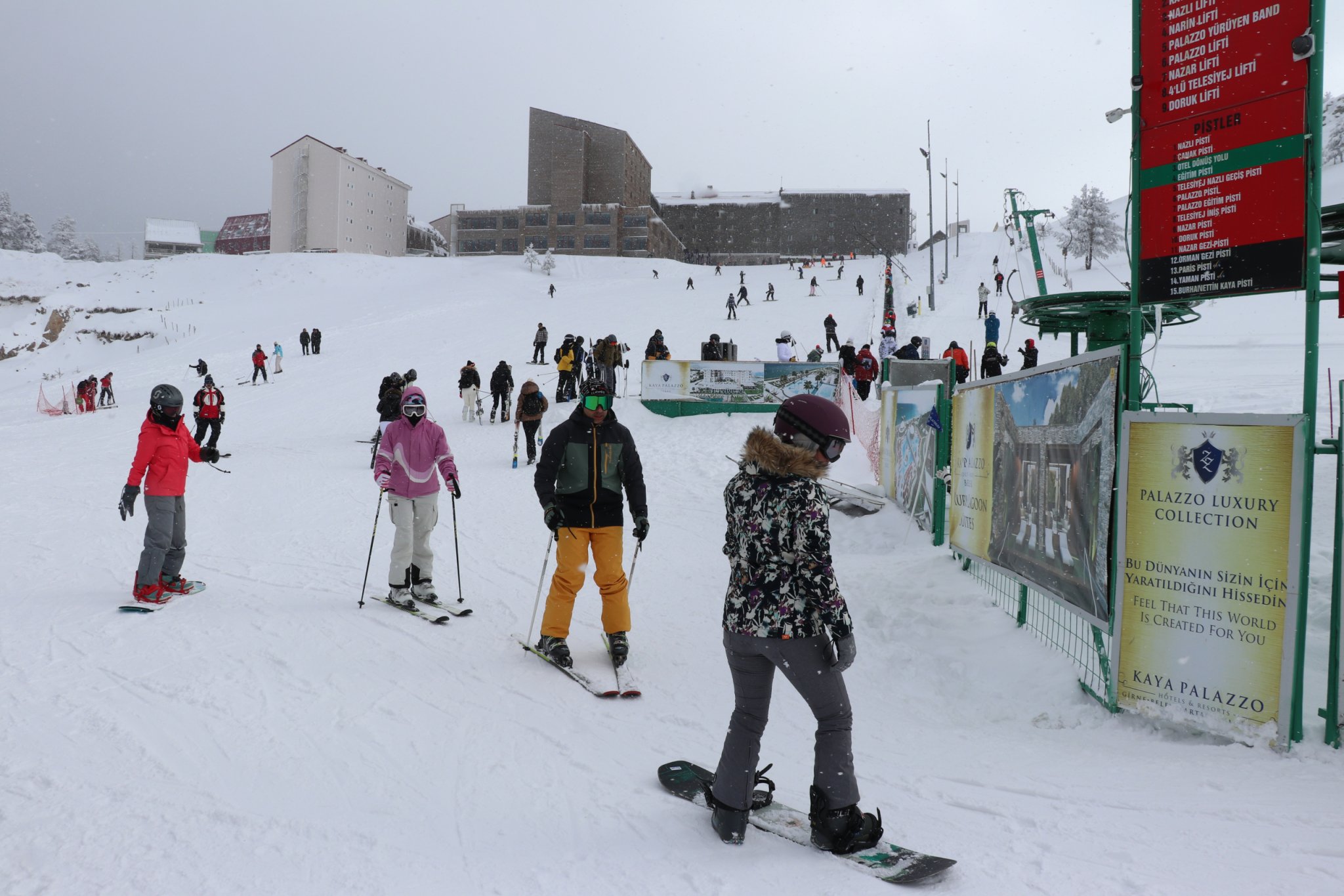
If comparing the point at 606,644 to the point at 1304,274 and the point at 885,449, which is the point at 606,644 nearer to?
the point at 1304,274

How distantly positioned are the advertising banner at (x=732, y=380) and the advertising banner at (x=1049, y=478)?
33.8ft

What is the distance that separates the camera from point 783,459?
2848 mm

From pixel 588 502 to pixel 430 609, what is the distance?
2117 millimetres

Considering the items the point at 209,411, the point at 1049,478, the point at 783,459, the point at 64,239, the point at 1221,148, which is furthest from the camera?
the point at 64,239

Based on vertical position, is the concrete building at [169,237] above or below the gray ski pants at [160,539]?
above

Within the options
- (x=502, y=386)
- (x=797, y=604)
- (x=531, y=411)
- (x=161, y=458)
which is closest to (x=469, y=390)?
(x=502, y=386)

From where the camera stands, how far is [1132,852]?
9.90ft

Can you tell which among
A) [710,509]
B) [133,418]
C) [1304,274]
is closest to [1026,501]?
[1304,274]

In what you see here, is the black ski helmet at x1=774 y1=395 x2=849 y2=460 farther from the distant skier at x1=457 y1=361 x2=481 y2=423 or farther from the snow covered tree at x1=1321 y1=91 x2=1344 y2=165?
the snow covered tree at x1=1321 y1=91 x2=1344 y2=165

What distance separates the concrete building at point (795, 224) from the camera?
92.2 m

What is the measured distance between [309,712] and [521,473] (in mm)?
9059

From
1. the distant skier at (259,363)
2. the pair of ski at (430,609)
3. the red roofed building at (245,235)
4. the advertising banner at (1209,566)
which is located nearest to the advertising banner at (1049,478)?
the advertising banner at (1209,566)

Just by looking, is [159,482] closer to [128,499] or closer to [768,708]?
[128,499]

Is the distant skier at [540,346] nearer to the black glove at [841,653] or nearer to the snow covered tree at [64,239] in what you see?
the black glove at [841,653]
